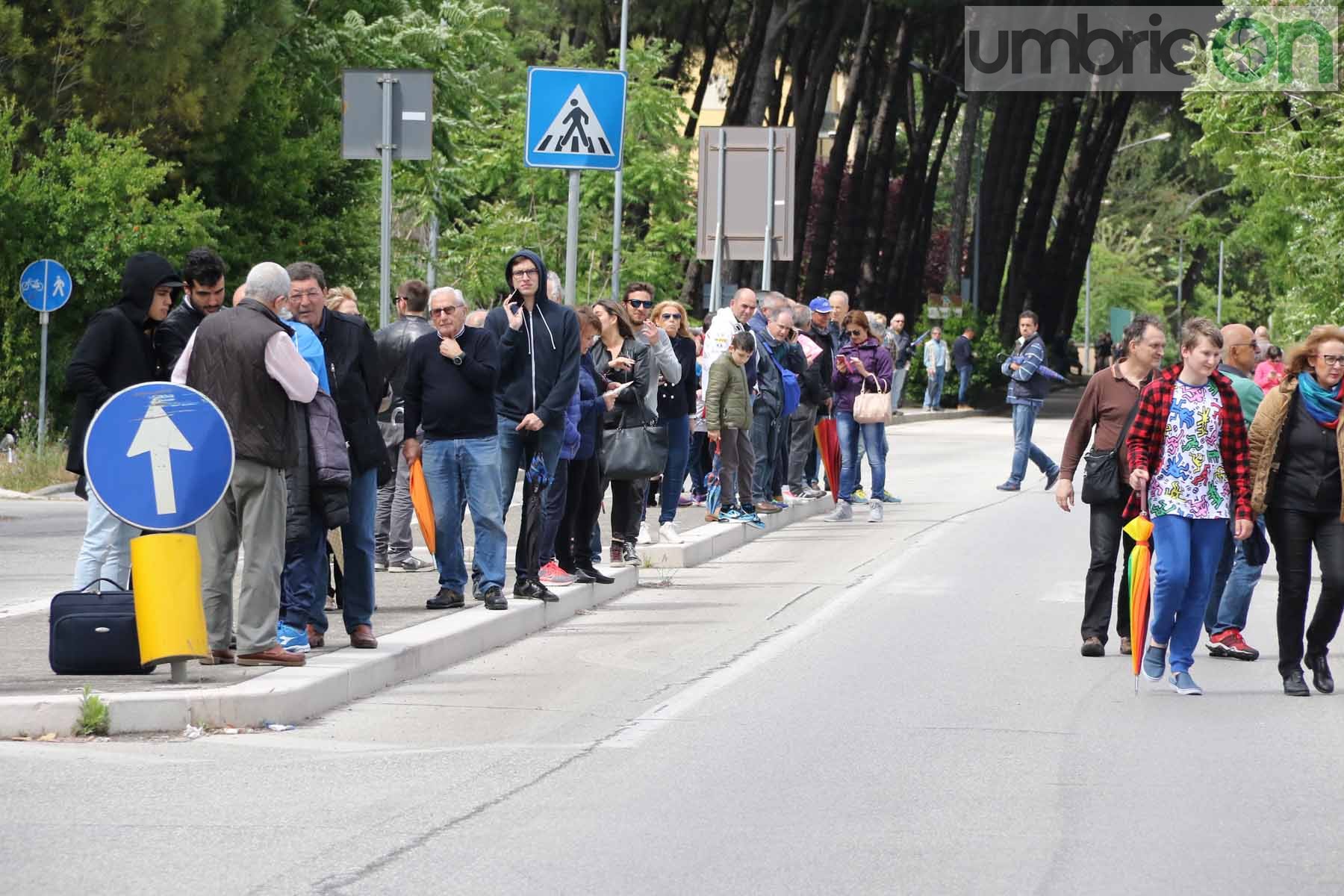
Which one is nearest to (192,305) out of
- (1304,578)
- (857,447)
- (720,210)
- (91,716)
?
(91,716)

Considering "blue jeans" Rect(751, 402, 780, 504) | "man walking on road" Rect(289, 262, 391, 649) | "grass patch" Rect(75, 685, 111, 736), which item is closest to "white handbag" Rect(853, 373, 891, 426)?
"blue jeans" Rect(751, 402, 780, 504)

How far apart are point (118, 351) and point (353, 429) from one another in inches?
47.9

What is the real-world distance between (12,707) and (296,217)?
25.3 metres

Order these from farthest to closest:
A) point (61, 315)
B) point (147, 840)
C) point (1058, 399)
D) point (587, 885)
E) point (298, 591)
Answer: point (1058, 399) → point (61, 315) → point (298, 591) → point (147, 840) → point (587, 885)

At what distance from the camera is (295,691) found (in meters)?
9.09

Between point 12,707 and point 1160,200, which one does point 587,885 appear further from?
point 1160,200

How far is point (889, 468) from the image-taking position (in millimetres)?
28234

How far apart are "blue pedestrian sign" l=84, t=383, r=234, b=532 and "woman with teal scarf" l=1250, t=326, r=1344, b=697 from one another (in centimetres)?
489

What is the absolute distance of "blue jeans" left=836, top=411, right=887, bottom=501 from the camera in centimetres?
2036

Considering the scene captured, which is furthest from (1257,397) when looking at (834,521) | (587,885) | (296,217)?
(296,217)

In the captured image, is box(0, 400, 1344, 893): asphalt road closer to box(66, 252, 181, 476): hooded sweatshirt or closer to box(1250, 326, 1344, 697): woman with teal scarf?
box(1250, 326, 1344, 697): woman with teal scarf

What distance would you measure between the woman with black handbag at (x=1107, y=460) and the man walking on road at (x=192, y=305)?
4.40m

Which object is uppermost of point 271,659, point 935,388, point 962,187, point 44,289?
point 962,187

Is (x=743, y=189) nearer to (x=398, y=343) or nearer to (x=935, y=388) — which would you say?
(x=398, y=343)
